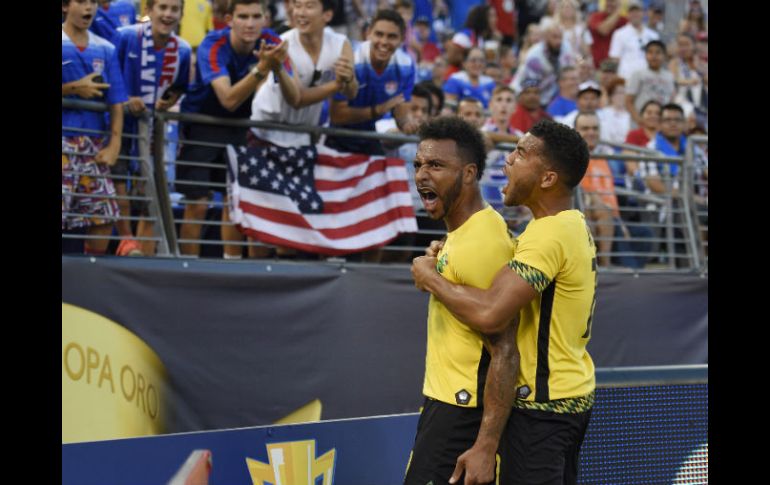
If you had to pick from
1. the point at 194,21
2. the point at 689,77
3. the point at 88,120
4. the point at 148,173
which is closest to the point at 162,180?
the point at 148,173

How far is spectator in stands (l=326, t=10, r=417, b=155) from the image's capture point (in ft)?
30.9

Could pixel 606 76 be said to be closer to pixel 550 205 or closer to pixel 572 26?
pixel 572 26

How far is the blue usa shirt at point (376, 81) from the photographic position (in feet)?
31.0

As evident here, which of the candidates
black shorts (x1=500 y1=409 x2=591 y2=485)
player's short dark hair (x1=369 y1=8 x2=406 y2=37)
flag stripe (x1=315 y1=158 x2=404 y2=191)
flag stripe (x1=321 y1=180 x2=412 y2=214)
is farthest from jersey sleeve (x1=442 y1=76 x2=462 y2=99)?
black shorts (x1=500 y1=409 x2=591 y2=485)

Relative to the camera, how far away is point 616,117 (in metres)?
13.9

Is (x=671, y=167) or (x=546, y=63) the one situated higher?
(x=546, y=63)

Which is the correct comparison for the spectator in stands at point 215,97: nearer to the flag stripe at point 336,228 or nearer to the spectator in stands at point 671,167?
the flag stripe at point 336,228

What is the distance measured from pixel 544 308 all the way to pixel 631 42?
42.9ft

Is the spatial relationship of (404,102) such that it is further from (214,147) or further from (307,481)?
(307,481)

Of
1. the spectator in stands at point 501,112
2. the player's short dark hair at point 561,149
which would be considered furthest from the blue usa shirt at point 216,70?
the player's short dark hair at point 561,149

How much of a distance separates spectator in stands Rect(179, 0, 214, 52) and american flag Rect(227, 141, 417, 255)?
2703mm

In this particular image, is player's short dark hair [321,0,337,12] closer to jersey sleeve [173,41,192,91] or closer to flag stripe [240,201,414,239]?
jersey sleeve [173,41,192,91]

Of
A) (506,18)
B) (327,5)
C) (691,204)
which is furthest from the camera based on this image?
(506,18)
